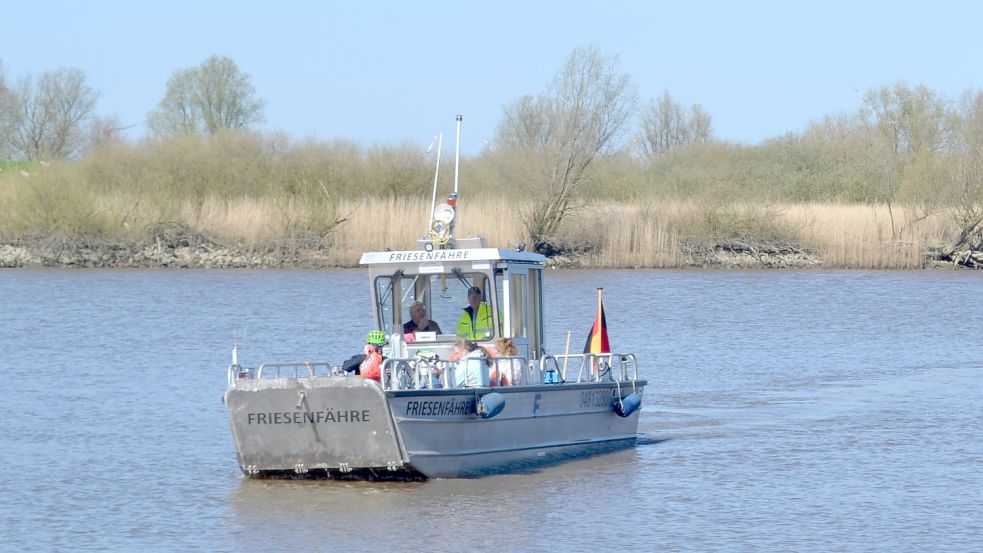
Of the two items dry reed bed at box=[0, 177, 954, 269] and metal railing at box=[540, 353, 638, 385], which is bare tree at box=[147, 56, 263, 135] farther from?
metal railing at box=[540, 353, 638, 385]

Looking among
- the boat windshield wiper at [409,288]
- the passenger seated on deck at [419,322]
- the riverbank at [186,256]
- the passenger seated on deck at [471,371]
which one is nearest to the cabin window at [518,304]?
the passenger seated on deck at [419,322]

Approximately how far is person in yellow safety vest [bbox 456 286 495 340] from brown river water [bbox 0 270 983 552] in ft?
4.81

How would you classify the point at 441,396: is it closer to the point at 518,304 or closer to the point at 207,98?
the point at 518,304

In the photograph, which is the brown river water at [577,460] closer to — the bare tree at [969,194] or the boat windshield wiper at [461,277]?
the boat windshield wiper at [461,277]

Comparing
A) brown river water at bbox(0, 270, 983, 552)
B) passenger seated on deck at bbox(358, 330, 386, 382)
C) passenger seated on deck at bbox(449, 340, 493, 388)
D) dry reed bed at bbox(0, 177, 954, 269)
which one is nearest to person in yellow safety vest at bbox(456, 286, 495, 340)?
passenger seated on deck at bbox(449, 340, 493, 388)

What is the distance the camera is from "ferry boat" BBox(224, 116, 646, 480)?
13.2 meters

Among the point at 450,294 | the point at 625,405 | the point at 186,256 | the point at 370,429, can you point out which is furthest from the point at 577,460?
the point at 186,256

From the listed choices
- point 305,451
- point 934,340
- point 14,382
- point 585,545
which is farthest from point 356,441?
point 934,340

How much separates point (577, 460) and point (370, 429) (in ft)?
11.0

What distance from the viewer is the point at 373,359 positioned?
13.6 metres

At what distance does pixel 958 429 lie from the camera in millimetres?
18609

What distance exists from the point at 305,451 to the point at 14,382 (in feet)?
33.1

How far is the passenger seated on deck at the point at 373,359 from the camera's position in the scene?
534 inches

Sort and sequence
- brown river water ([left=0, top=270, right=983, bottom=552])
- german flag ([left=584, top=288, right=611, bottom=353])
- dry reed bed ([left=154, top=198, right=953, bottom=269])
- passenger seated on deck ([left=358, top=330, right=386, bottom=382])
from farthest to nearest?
dry reed bed ([left=154, top=198, right=953, bottom=269])
german flag ([left=584, top=288, right=611, bottom=353])
passenger seated on deck ([left=358, top=330, right=386, bottom=382])
brown river water ([left=0, top=270, right=983, bottom=552])
